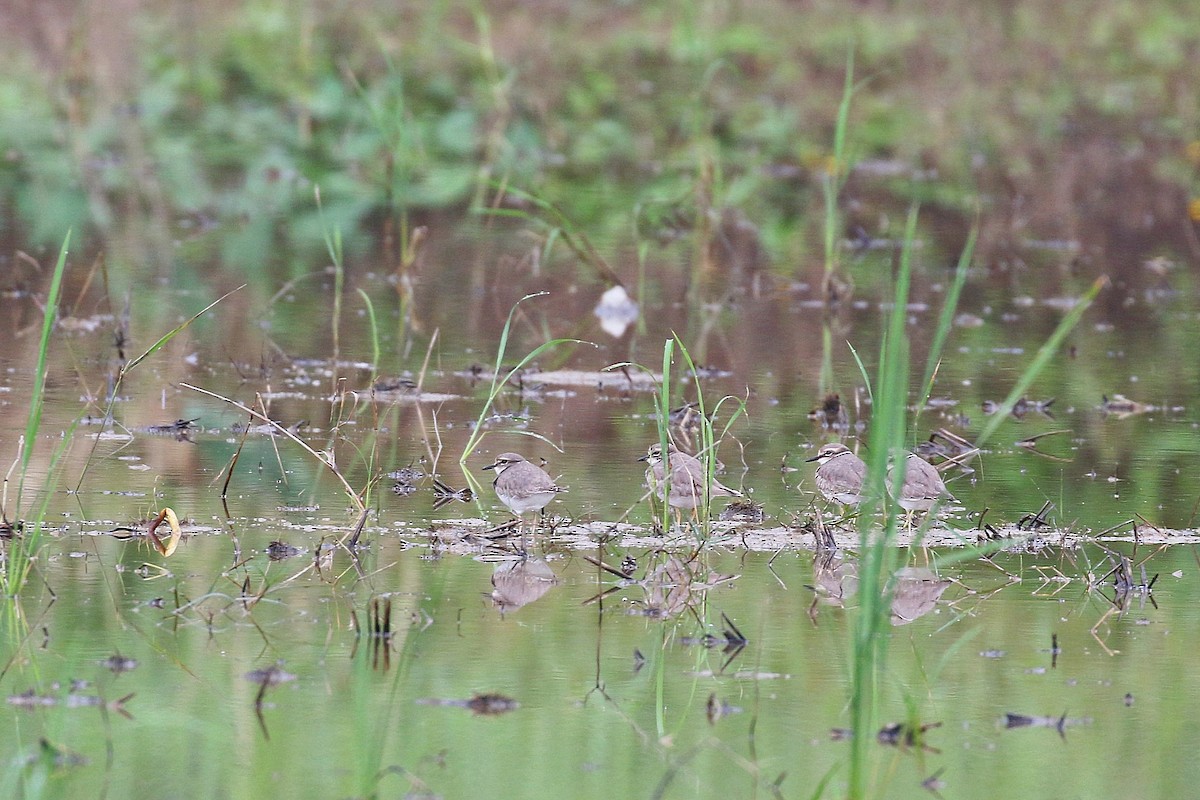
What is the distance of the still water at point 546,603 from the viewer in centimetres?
322

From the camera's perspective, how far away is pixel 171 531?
438cm

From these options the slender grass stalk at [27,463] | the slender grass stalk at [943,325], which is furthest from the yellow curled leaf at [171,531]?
the slender grass stalk at [943,325]

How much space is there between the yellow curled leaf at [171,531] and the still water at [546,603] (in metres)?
0.03

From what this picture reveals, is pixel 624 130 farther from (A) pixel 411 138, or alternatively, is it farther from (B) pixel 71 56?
(B) pixel 71 56

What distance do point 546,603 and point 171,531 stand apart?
2.84ft

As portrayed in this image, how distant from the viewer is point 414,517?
4648 millimetres

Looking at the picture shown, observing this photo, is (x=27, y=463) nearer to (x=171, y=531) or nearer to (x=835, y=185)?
(x=171, y=531)

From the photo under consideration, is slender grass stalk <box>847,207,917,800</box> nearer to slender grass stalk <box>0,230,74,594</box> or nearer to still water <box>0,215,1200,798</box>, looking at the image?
still water <box>0,215,1200,798</box>

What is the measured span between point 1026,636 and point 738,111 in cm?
1049

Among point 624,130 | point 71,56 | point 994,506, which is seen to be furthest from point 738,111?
point 994,506

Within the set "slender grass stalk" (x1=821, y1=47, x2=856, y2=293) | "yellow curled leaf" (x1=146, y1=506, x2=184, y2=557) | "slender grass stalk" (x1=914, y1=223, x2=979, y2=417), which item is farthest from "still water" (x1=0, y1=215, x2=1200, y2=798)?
"slender grass stalk" (x1=821, y1=47, x2=856, y2=293)

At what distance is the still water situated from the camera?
127 inches

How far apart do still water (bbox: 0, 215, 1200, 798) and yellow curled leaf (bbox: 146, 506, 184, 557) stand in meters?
0.03

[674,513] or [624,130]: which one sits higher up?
[624,130]
